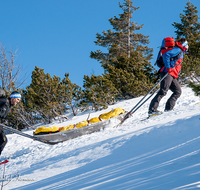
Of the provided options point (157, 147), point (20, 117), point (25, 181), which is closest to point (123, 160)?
point (157, 147)

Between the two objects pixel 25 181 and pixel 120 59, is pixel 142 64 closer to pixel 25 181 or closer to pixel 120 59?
pixel 120 59

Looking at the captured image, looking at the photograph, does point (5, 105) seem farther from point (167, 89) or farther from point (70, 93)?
point (70, 93)

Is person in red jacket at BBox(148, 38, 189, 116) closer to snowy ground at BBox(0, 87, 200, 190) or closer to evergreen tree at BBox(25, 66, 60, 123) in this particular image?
snowy ground at BBox(0, 87, 200, 190)

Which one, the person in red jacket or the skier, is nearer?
the skier

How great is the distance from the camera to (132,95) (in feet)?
40.2

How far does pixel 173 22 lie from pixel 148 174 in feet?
76.0

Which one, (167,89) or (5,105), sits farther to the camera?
(167,89)

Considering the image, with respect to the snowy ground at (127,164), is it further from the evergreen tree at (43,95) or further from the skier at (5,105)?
the evergreen tree at (43,95)

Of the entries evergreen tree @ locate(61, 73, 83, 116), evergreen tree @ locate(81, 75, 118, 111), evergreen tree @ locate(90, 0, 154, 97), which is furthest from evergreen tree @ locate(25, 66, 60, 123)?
evergreen tree @ locate(90, 0, 154, 97)

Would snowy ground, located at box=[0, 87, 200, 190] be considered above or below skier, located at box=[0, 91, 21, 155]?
below

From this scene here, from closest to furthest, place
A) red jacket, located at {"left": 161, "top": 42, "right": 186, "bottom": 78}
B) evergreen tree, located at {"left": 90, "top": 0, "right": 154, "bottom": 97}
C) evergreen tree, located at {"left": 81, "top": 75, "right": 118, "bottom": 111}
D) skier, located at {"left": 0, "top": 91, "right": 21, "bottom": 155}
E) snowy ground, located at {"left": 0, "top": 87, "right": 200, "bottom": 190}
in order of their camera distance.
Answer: snowy ground, located at {"left": 0, "top": 87, "right": 200, "bottom": 190} → skier, located at {"left": 0, "top": 91, "right": 21, "bottom": 155} → red jacket, located at {"left": 161, "top": 42, "right": 186, "bottom": 78} → evergreen tree, located at {"left": 81, "top": 75, "right": 118, "bottom": 111} → evergreen tree, located at {"left": 90, "top": 0, "right": 154, "bottom": 97}

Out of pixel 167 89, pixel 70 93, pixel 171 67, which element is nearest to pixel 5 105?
pixel 167 89

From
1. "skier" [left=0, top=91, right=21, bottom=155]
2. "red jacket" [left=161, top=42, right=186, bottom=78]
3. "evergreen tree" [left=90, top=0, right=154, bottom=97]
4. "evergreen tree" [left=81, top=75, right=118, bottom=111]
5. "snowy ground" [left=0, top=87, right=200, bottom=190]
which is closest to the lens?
"snowy ground" [left=0, top=87, right=200, bottom=190]

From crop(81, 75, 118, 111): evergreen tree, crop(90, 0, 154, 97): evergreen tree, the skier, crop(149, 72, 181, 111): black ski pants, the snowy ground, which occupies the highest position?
crop(90, 0, 154, 97): evergreen tree
